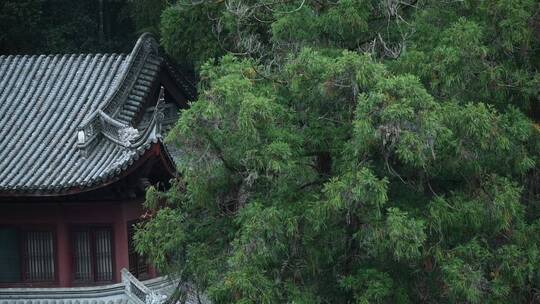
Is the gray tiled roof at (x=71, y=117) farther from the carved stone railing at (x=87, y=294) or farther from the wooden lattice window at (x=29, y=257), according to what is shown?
the carved stone railing at (x=87, y=294)

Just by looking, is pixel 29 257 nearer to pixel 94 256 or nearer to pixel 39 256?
pixel 39 256

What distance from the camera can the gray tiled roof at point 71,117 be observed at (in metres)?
18.9

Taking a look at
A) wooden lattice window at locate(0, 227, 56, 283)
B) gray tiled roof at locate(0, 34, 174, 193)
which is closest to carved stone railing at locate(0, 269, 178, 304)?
wooden lattice window at locate(0, 227, 56, 283)

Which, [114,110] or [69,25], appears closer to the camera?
[114,110]

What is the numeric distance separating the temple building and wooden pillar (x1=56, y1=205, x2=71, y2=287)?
17 mm

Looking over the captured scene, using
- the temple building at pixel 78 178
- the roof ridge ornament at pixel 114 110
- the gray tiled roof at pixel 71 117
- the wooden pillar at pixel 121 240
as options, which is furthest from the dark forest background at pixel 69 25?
the wooden pillar at pixel 121 240

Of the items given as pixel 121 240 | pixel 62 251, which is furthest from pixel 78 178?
pixel 62 251

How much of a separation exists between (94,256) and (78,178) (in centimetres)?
168

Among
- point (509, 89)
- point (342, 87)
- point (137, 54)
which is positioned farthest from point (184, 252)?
point (137, 54)

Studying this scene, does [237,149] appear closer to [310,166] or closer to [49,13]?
[310,166]

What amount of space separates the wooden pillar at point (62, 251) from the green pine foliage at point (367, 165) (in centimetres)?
508

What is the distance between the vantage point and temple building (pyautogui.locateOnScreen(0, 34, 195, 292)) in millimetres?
18828

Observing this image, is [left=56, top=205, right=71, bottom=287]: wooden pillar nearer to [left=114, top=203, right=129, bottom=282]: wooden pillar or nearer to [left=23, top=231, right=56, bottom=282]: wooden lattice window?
[left=23, top=231, right=56, bottom=282]: wooden lattice window

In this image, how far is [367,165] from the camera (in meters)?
13.4
